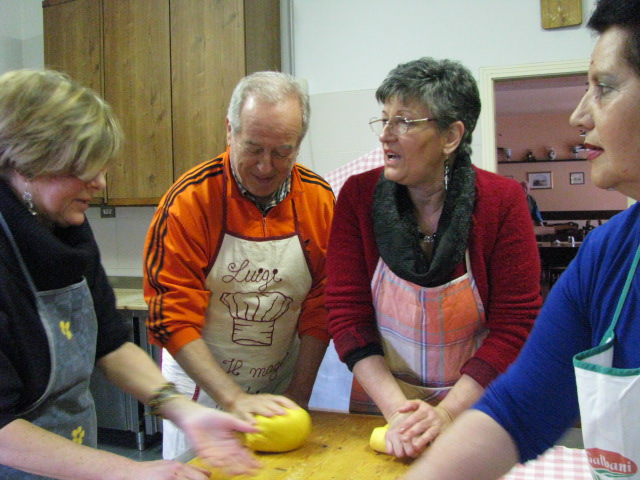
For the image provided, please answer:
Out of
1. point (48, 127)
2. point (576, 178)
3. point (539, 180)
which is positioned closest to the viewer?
point (48, 127)

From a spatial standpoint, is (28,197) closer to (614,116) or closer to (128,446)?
(614,116)

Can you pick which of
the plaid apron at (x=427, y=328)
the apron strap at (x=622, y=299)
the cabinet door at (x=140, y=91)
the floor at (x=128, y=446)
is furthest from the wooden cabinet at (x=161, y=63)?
the apron strap at (x=622, y=299)

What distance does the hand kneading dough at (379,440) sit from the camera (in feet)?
3.69

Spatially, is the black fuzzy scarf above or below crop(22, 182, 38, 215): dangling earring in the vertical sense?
below

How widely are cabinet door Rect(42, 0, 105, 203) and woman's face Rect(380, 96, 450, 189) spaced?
2.65 m

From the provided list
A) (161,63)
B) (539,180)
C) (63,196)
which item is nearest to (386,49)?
(161,63)

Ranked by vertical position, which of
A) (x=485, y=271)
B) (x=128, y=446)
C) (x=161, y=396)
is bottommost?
(x=128, y=446)

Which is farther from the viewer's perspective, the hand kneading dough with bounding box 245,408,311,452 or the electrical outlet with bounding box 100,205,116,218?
the electrical outlet with bounding box 100,205,116,218

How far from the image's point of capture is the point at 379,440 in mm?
1130

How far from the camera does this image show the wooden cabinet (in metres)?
3.13

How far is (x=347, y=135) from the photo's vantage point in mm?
3225

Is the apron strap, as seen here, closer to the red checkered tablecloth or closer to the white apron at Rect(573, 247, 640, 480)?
Answer: the white apron at Rect(573, 247, 640, 480)

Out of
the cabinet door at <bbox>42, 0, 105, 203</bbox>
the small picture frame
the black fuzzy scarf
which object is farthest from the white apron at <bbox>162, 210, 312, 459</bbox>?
the small picture frame

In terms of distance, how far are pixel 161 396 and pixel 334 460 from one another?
1.27ft
